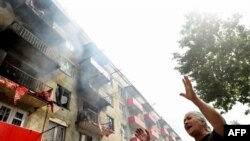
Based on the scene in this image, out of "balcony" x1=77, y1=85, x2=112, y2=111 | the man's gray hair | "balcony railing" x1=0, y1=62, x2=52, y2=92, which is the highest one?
"balcony" x1=77, y1=85, x2=112, y2=111

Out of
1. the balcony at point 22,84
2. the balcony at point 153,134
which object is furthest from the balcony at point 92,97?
the balcony at point 153,134

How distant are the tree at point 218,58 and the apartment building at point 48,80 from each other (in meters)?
8.42

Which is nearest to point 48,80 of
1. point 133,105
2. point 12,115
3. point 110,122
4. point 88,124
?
point 12,115

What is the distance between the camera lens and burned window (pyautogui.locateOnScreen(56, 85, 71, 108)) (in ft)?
50.8

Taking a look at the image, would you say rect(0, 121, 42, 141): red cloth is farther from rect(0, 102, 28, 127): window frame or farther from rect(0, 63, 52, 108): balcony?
rect(0, 63, 52, 108): balcony

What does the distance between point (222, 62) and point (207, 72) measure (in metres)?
0.98

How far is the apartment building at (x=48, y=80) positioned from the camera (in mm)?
11750

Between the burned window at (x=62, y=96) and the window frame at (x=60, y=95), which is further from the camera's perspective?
the burned window at (x=62, y=96)

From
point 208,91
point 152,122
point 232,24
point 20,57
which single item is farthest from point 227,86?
point 152,122

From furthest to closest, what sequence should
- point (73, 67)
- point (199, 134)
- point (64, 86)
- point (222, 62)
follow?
point (73, 67) < point (64, 86) < point (222, 62) < point (199, 134)

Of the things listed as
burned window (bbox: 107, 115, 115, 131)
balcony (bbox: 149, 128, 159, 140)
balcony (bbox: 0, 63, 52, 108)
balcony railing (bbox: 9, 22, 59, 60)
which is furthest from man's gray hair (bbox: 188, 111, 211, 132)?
balcony (bbox: 149, 128, 159, 140)

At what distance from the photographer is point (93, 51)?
872 inches

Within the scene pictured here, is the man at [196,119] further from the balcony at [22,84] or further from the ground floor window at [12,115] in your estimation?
the ground floor window at [12,115]

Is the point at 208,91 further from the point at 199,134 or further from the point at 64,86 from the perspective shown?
the point at 199,134
